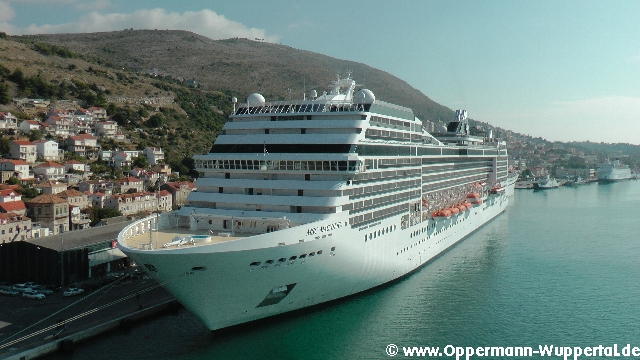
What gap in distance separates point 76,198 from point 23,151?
14.2 m

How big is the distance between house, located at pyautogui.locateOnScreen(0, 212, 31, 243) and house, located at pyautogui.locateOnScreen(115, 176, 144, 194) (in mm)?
16220

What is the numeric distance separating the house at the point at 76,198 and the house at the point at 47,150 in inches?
579

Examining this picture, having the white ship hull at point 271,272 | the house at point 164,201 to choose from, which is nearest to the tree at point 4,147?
the house at point 164,201

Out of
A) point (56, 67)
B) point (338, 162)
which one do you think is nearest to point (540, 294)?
point (338, 162)

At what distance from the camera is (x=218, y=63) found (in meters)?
152

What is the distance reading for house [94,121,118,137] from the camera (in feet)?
222

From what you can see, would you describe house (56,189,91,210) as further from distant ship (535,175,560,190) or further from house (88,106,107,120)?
distant ship (535,175,560,190)

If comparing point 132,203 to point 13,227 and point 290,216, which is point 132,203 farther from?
point 290,216

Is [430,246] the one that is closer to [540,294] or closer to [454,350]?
[540,294]

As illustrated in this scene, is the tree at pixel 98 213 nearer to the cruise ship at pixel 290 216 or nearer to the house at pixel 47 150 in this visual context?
the house at pixel 47 150

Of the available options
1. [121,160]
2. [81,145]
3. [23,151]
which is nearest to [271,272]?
[23,151]

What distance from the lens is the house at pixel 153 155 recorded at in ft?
210

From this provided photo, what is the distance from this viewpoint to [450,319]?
22.8m

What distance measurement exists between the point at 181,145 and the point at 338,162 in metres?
56.2
